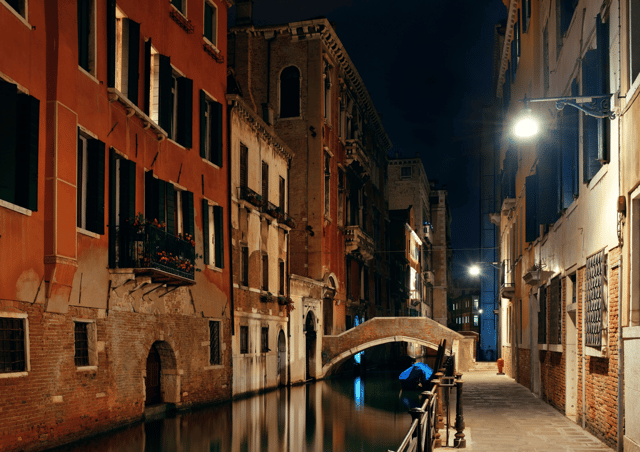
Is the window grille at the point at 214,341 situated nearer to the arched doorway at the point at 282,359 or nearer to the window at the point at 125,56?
the arched doorway at the point at 282,359

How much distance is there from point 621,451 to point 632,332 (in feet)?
5.26

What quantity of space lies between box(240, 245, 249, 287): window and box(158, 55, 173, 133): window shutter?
6.43 m

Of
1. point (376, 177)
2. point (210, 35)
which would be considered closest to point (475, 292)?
point (376, 177)

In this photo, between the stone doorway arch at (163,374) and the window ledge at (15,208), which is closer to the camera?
the window ledge at (15,208)

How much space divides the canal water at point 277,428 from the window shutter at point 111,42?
21.0ft

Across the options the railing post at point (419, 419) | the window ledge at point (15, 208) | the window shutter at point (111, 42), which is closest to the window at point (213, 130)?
the window shutter at point (111, 42)

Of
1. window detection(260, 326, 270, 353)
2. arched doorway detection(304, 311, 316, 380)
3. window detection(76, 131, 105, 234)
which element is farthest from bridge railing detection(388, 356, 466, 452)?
arched doorway detection(304, 311, 316, 380)

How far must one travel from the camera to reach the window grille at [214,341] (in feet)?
64.5

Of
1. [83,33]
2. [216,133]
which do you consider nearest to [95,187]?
[83,33]

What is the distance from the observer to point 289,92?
106 ft

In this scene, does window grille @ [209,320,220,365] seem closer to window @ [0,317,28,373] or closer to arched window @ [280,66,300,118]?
window @ [0,317,28,373]

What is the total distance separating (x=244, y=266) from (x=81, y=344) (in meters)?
9.58

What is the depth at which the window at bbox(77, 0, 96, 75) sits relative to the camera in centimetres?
1333

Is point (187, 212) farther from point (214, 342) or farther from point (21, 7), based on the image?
point (21, 7)
